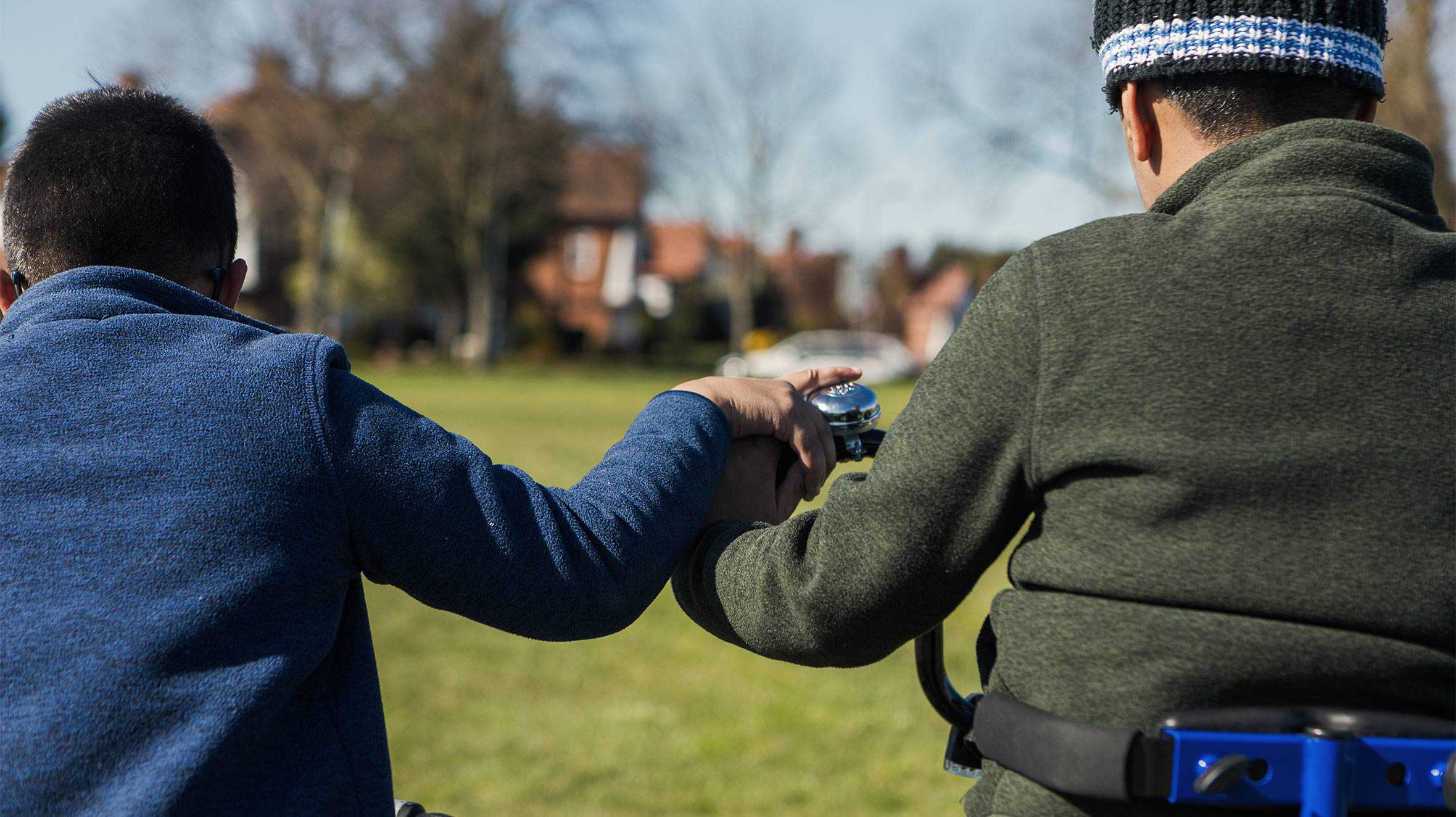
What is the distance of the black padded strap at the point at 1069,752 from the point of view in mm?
1499

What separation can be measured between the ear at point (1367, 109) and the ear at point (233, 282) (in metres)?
1.65

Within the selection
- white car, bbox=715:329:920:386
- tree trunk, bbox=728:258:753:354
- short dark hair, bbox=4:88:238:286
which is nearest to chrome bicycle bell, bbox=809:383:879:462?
short dark hair, bbox=4:88:238:286

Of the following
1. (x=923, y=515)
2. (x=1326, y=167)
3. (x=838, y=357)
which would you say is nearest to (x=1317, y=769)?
(x=923, y=515)

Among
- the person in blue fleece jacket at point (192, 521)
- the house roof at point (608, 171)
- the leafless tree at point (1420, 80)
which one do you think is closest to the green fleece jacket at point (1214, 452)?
the person in blue fleece jacket at point (192, 521)

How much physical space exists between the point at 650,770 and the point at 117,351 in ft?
13.7

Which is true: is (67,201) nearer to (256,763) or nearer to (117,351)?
(117,351)

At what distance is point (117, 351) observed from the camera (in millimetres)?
1764

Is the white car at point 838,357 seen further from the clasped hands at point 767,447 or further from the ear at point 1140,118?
the ear at point 1140,118

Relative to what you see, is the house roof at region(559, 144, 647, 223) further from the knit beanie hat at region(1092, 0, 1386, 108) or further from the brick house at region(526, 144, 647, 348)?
the knit beanie hat at region(1092, 0, 1386, 108)

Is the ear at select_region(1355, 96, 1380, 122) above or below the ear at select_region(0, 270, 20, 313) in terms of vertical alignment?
above

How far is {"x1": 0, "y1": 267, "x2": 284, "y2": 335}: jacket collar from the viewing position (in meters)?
1.81

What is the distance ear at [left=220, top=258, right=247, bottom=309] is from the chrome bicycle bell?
104cm

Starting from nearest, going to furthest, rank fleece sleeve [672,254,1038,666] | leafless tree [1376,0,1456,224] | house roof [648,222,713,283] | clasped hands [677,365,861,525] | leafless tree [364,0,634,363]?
fleece sleeve [672,254,1038,666]
clasped hands [677,365,861,525]
leafless tree [1376,0,1456,224]
leafless tree [364,0,634,363]
house roof [648,222,713,283]

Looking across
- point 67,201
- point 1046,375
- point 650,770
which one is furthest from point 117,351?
point 650,770
